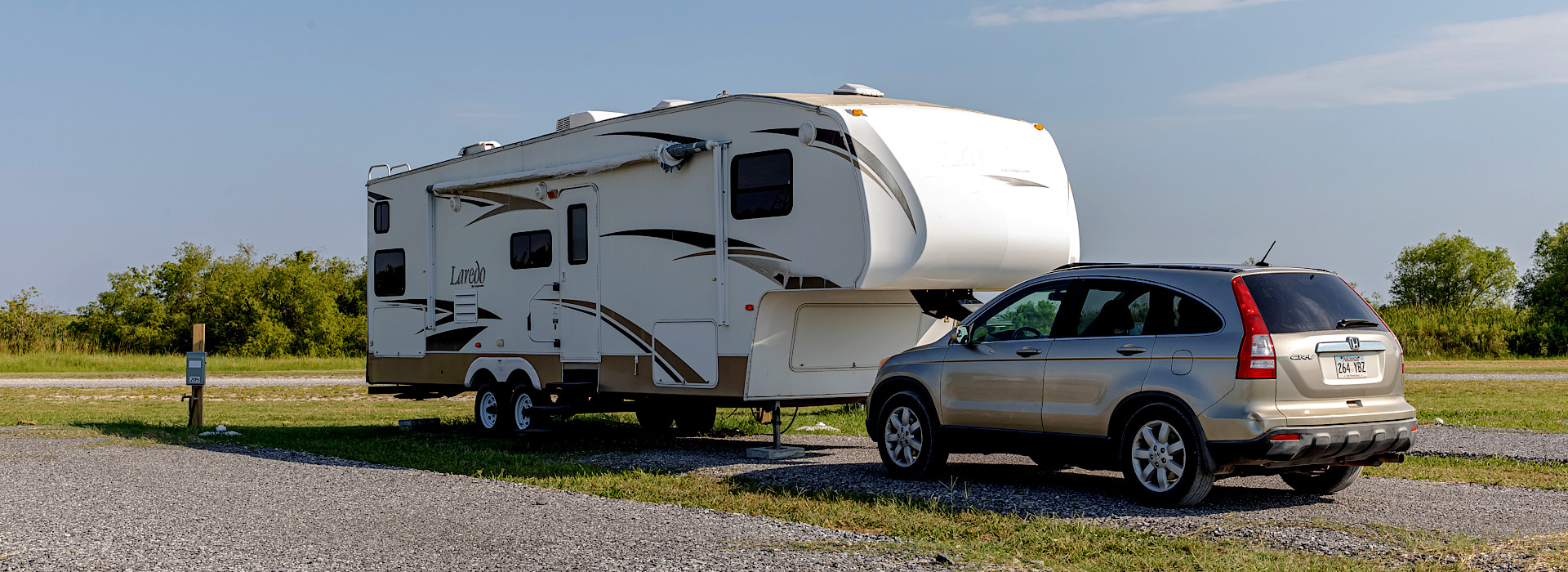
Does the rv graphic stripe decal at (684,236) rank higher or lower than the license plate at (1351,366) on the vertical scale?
higher

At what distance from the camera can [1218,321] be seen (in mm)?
7844

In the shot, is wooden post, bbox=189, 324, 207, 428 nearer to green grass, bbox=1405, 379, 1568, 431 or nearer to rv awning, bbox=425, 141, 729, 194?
rv awning, bbox=425, 141, 729, 194

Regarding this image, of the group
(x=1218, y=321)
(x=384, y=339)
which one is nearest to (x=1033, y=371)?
(x=1218, y=321)

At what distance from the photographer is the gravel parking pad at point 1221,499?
729 cm

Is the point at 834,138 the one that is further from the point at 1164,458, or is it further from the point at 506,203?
the point at 506,203

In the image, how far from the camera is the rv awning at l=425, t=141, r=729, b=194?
11.7m

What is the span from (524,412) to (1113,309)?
7.27m

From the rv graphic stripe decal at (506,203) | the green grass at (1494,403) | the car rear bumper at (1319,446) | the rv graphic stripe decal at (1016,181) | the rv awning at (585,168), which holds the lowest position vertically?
the green grass at (1494,403)

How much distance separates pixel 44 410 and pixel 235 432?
652 cm

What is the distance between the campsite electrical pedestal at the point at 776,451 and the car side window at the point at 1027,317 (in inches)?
102

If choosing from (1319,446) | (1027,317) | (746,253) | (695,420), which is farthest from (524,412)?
(1319,446)

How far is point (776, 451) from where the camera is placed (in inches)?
452

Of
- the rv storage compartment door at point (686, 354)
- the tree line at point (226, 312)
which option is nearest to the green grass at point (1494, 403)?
the rv storage compartment door at point (686, 354)

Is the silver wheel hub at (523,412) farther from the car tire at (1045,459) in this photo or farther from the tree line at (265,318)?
the tree line at (265,318)
